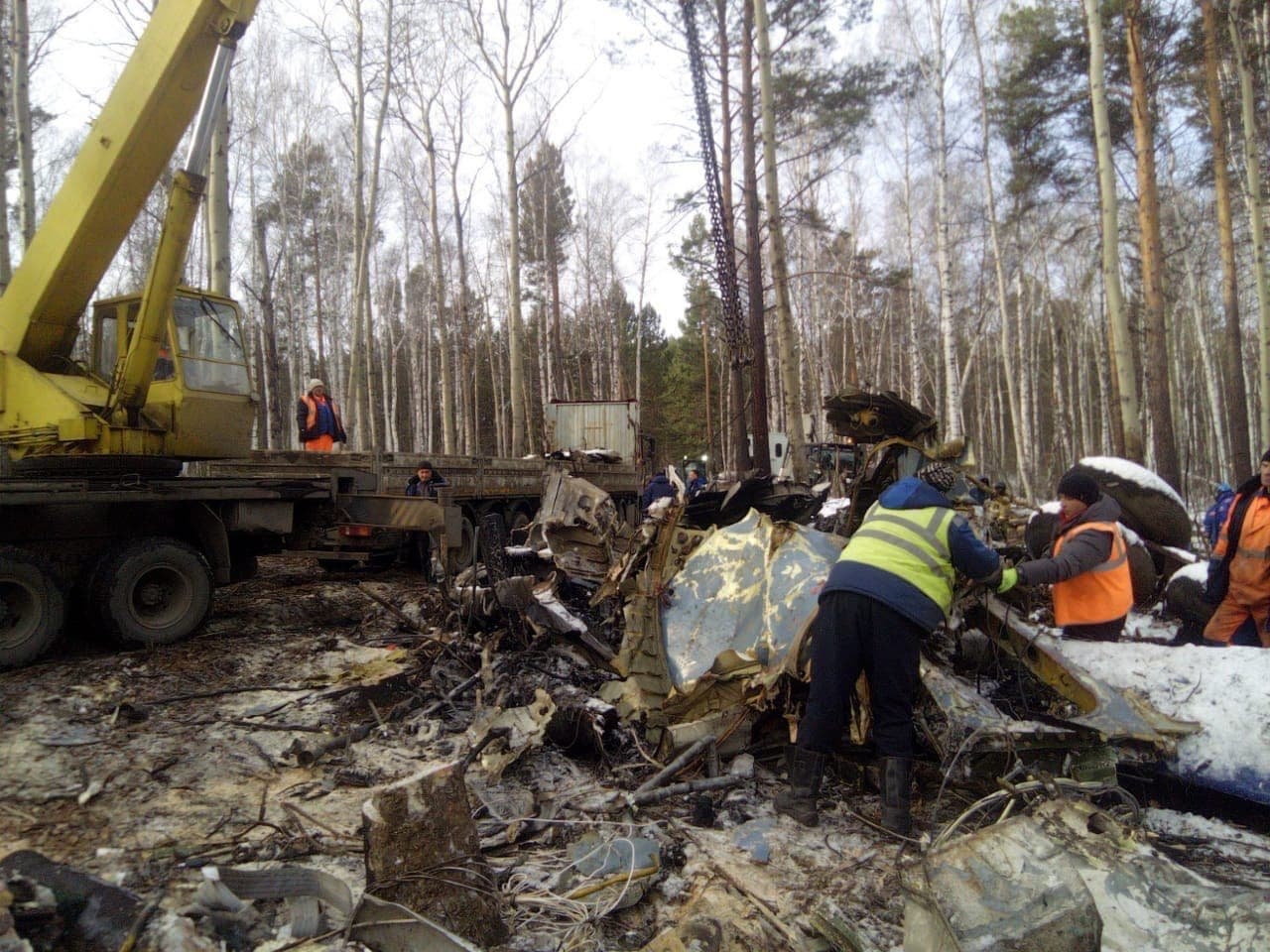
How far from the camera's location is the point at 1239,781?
3420 millimetres

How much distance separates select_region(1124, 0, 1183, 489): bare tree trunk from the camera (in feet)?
36.9

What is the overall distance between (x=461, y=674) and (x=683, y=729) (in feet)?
6.81

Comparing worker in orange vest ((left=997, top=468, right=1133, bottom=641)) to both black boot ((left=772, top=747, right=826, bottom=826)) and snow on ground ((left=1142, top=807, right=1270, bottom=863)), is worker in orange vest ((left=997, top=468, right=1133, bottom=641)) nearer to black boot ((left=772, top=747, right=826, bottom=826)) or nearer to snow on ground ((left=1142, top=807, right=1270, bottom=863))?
snow on ground ((left=1142, top=807, right=1270, bottom=863))

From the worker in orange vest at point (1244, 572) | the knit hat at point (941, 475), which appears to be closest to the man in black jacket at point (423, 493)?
the knit hat at point (941, 475)

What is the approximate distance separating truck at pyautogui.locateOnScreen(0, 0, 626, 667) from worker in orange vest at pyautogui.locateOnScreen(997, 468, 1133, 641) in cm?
594

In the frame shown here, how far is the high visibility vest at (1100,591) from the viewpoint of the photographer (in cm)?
431

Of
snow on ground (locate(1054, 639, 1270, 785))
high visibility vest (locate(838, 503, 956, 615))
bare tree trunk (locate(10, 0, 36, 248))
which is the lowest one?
snow on ground (locate(1054, 639, 1270, 785))

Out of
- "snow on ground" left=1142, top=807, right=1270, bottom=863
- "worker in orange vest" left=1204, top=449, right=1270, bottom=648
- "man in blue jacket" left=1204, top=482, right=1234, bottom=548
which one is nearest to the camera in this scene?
"snow on ground" left=1142, top=807, right=1270, bottom=863

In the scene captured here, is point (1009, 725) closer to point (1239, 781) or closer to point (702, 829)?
point (1239, 781)

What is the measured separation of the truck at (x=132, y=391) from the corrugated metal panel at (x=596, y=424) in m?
10.9

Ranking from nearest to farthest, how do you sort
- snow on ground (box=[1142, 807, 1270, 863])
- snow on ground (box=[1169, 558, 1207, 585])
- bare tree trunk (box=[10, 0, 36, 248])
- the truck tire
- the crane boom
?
snow on ground (box=[1142, 807, 1270, 863])
the truck tire
snow on ground (box=[1169, 558, 1207, 585])
the crane boom
bare tree trunk (box=[10, 0, 36, 248])

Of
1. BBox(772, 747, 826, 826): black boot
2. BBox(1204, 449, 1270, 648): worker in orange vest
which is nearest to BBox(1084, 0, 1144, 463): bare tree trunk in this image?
BBox(1204, 449, 1270, 648): worker in orange vest

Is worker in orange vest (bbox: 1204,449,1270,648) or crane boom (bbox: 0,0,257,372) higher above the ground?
crane boom (bbox: 0,0,257,372)

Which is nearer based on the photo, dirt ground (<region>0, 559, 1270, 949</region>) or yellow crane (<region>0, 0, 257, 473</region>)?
dirt ground (<region>0, 559, 1270, 949</region>)
